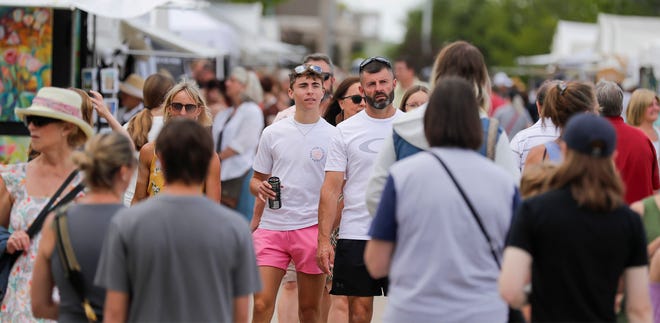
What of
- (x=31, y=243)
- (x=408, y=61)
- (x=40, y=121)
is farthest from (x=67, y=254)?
(x=408, y=61)

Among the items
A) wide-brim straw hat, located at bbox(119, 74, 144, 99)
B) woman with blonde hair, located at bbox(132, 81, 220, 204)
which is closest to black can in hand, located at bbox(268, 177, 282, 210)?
woman with blonde hair, located at bbox(132, 81, 220, 204)

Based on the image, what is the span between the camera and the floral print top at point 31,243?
207 inches

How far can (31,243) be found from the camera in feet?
17.3

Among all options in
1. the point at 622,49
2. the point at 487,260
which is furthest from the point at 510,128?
the point at 622,49

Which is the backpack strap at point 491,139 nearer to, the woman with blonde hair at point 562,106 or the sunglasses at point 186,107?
the woman with blonde hair at point 562,106

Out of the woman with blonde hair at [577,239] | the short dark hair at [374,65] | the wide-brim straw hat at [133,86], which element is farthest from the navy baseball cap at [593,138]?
the wide-brim straw hat at [133,86]

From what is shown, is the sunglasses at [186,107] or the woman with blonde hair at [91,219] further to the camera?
the sunglasses at [186,107]

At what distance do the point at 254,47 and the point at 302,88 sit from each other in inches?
800

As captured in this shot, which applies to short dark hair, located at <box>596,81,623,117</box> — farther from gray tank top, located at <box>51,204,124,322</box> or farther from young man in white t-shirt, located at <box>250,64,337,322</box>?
gray tank top, located at <box>51,204,124,322</box>

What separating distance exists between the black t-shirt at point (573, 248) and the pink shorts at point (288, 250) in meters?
3.18

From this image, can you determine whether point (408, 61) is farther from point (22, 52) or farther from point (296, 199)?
point (296, 199)

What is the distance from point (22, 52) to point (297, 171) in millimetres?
3769

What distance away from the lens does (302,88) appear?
7719 mm

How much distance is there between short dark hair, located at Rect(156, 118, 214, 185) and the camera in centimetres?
430
